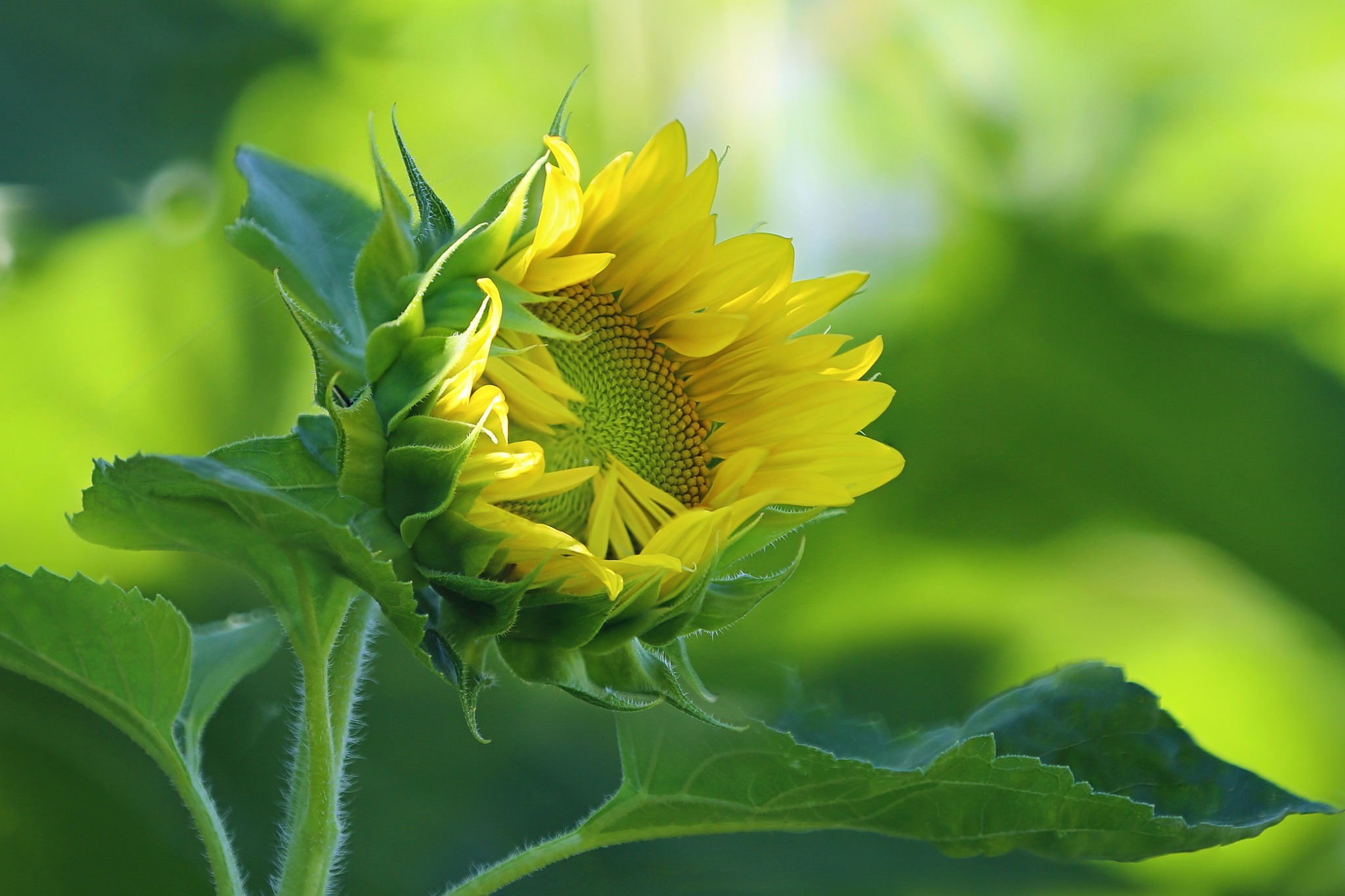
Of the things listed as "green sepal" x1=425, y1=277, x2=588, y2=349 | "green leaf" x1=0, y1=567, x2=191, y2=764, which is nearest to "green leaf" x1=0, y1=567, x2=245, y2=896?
"green leaf" x1=0, y1=567, x2=191, y2=764

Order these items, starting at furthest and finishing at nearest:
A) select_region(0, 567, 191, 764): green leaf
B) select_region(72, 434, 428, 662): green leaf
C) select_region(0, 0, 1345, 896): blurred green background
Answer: select_region(0, 0, 1345, 896): blurred green background < select_region(0, 567, 191, 764): green leaf < select_region(72, 434, 428, 662): green leaf

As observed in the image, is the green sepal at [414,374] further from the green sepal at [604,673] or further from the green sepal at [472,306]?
the green sepal at [604,673]

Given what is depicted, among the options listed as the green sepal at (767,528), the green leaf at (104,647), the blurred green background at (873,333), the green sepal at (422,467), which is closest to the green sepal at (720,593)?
the green sepal at (767,528)

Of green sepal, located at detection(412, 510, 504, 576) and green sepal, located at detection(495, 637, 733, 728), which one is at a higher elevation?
green sepal, located at detection(412, 510, 504, 576)

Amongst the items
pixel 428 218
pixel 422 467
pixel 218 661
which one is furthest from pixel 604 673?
pixel 218 661

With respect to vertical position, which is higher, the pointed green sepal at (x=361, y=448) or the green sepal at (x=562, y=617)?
the pointed green sepal at (x=361, y=448)

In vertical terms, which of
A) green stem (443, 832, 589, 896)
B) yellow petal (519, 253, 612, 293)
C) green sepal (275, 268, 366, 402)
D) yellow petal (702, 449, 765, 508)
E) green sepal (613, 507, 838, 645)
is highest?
yellow petal (519, 253, 612, 293)

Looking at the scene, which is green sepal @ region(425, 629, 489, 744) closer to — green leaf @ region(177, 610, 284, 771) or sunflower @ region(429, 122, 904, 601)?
sunflower @ region(429, 122, 904, 601)

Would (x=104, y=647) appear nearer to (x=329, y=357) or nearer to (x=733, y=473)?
(x=329, y=357)
